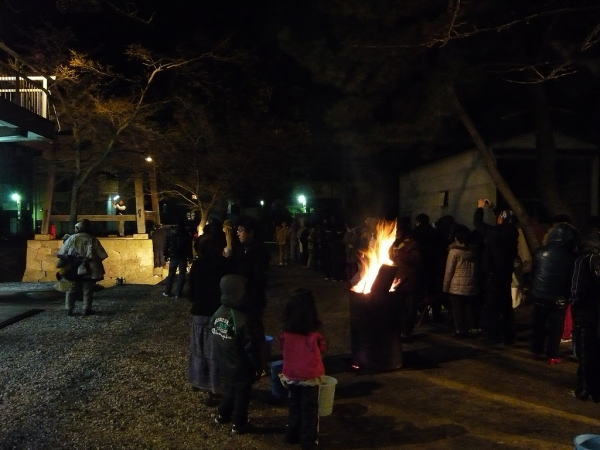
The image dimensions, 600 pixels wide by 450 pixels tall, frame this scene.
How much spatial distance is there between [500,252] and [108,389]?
18.5 ft

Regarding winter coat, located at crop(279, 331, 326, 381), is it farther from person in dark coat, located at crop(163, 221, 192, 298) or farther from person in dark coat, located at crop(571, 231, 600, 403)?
person in dark coat, located at crop(163, 221, 192, 298)

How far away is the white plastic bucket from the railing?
9.40m

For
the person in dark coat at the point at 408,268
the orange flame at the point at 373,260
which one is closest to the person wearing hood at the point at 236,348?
the orange flame at the point at 373,260

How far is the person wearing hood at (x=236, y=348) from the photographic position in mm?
4973

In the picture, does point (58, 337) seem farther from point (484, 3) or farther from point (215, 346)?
point (484, 3)

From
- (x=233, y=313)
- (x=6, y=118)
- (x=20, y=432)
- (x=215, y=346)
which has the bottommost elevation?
(x=20, y=432)

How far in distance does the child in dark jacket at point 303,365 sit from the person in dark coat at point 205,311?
3.79 feet

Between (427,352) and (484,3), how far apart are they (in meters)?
5.84

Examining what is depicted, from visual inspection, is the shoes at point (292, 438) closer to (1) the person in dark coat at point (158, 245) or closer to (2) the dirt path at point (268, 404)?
(2) the dirt path at point (268, 404)

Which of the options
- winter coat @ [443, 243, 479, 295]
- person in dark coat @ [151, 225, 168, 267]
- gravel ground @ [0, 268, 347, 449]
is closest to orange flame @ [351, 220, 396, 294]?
winter coat @ [443, 243, 479, 295]

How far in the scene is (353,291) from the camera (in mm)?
7242

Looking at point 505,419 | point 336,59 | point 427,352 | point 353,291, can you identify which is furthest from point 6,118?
point 505,419

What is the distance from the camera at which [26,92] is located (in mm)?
12930

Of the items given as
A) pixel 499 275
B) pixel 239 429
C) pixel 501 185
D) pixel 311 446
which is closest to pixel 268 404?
pixel 239 429
